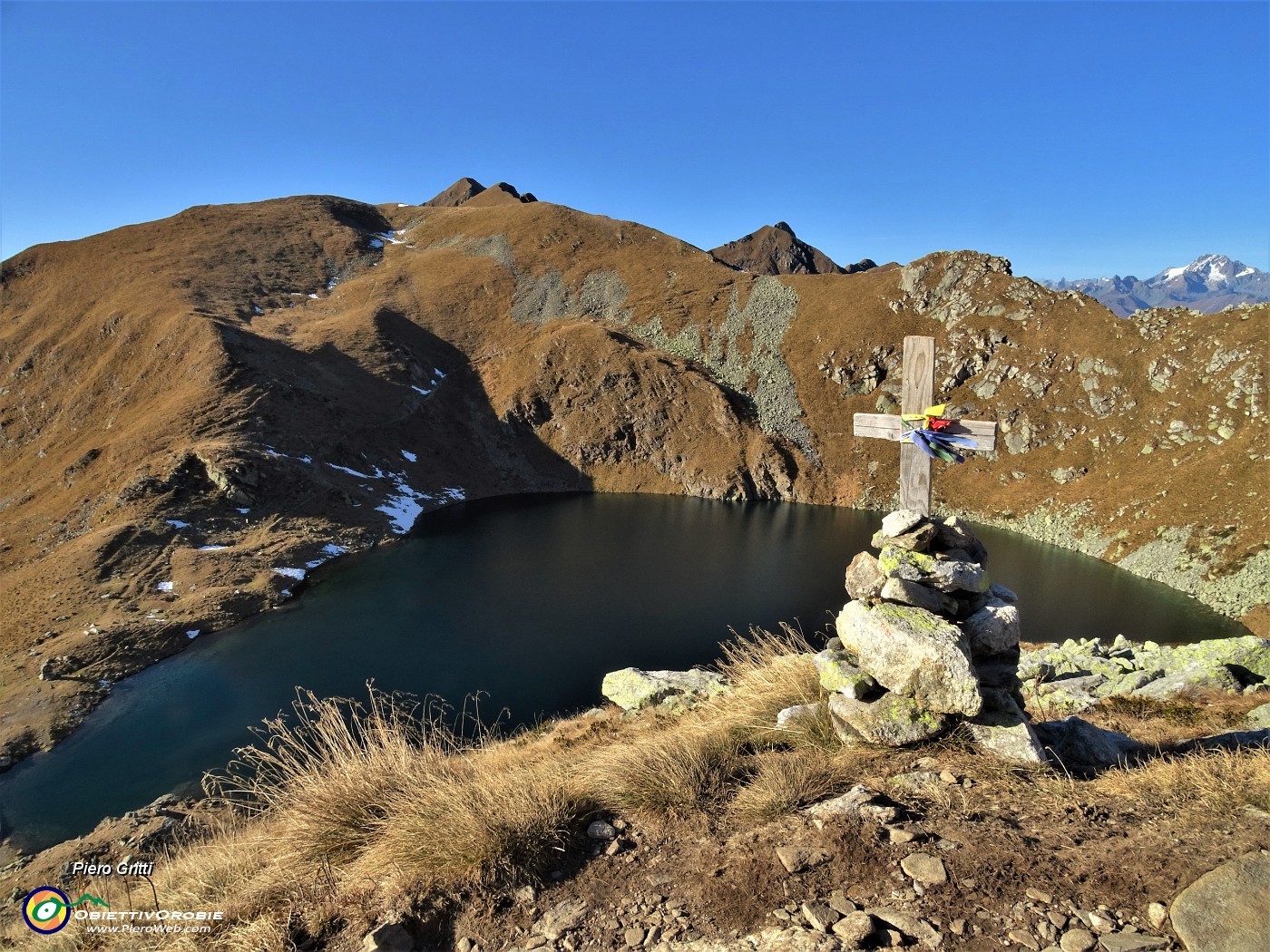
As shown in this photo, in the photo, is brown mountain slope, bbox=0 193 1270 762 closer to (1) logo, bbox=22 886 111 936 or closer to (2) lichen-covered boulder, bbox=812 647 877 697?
(1) logo, bbox=22 886 111 936

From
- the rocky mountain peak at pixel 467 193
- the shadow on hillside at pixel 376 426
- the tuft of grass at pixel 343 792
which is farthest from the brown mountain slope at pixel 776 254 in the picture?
the tuft of grass at pixel 343 792

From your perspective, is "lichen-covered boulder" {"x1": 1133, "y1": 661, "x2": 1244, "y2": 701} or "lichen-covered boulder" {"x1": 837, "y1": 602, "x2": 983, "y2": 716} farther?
"lichen-covered boulder" {"x1": 1133, "y1": 661, "x2": 1244, "y2": 701}

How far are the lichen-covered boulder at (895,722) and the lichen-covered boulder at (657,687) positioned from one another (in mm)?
7947

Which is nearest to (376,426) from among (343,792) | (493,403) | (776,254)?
(493,403)

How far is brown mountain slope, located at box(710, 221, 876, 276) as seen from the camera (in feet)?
495

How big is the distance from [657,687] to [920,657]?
37.1 ft

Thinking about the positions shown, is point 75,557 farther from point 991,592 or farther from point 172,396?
point 991,592

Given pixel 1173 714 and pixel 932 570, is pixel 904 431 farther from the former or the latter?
pixel 1173 714

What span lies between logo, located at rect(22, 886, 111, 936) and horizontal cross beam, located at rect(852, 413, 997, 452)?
877 cm

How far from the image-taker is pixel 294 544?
123 ft

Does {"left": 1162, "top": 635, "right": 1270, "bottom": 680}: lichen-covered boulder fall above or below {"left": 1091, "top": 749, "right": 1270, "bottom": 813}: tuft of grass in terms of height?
below

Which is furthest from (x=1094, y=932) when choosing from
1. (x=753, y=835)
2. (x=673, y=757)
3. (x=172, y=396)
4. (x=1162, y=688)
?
(x=172, y=396)

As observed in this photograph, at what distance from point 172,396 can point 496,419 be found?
88.9 ft

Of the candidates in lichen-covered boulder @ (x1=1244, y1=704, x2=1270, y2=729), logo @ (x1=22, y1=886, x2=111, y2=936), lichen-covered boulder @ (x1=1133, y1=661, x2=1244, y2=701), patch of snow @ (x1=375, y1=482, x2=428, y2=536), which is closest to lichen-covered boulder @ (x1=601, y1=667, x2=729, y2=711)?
lichen-covered boulder @ (x1=1244, y1=704, x2=1270, y2=729)
